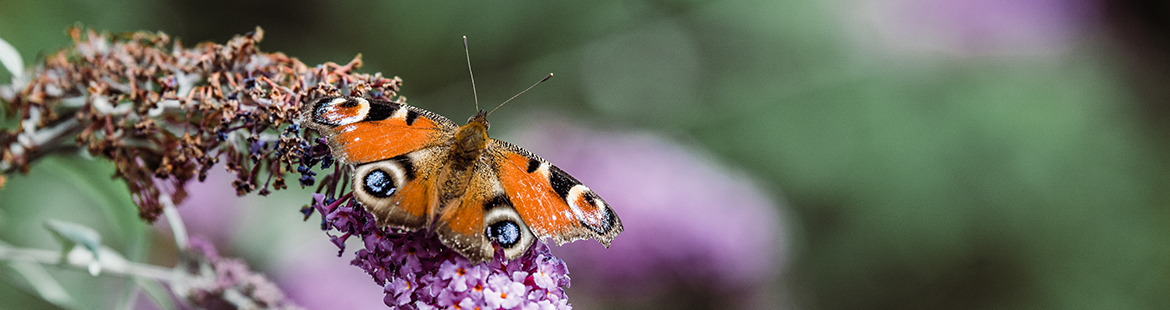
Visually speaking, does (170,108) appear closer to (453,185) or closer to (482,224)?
(453,185)

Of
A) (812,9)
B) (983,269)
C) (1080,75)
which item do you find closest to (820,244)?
(983,269)

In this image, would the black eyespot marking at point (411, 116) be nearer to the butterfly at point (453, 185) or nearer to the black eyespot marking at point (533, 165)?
the butterfly at point (453, 185)

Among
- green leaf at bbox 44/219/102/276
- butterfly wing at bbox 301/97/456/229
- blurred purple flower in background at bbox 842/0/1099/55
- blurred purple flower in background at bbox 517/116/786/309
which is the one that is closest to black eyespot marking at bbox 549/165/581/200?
butterfly wing at bbox 301/97/456/229

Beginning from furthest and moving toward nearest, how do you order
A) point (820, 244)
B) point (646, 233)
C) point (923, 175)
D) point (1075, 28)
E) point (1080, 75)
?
1. point (1075, 28)
2. point (1080, 75)
3. point (820, 244)
4. point (923, 175)
5. point (646, 233)

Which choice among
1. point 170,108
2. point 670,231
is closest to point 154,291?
point 170,108

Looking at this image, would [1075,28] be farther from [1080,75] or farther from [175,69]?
[175,69]

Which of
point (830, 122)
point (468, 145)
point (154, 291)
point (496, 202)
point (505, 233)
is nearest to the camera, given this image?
point (505, 233)

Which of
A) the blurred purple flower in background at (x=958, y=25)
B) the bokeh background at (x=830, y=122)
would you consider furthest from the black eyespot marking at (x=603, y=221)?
the blurred purple flower in background at (x=958, y=25)

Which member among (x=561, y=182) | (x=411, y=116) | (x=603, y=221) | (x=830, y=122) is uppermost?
(x=830, y=122)
